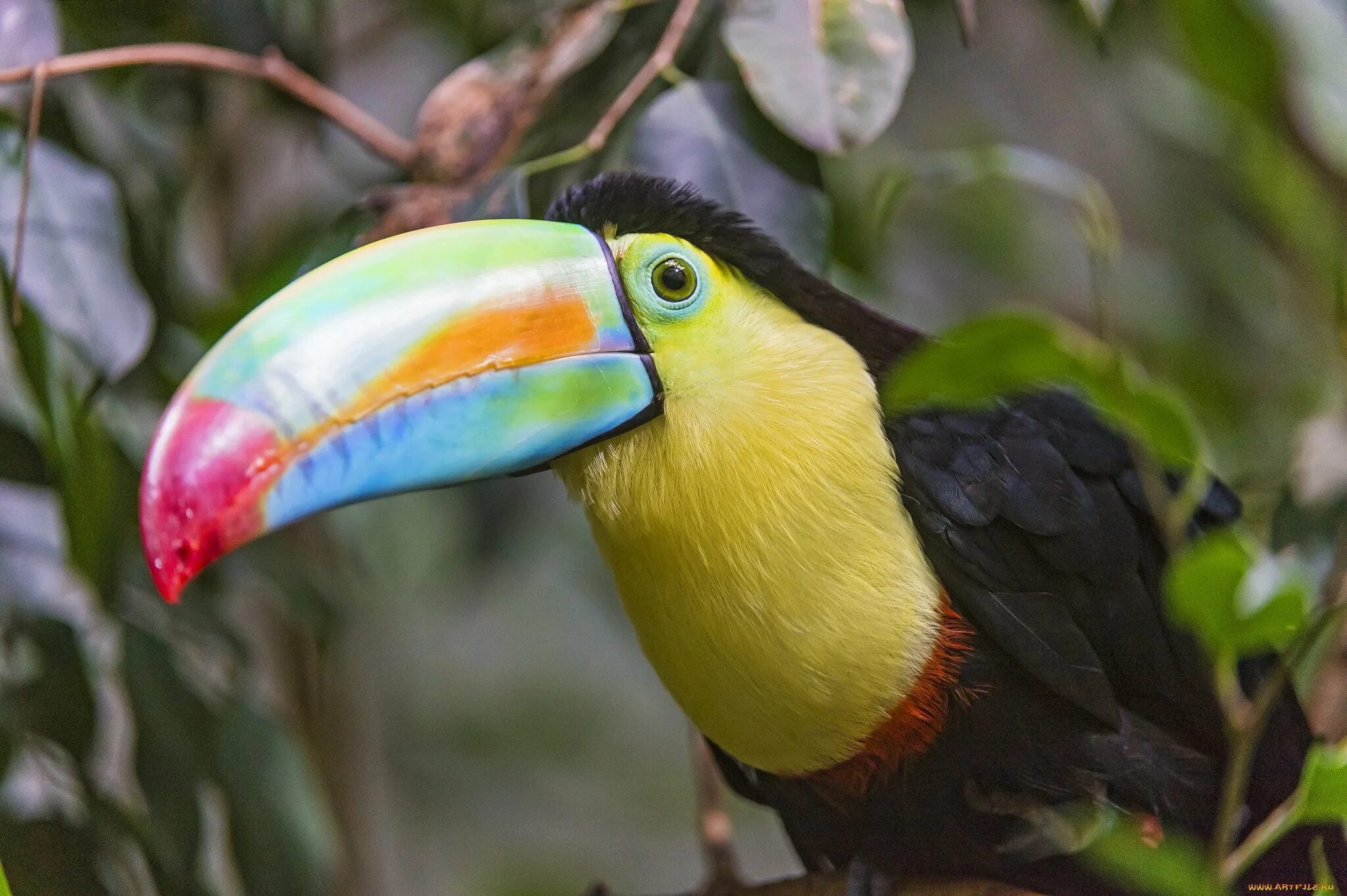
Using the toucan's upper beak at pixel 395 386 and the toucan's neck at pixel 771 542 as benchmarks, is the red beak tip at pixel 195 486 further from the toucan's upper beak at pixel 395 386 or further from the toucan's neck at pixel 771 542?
the toucan's neck at pixel 771 542

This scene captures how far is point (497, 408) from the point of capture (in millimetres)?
762

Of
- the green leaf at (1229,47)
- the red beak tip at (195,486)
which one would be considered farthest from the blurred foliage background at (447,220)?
the red beak tip at (195,486)

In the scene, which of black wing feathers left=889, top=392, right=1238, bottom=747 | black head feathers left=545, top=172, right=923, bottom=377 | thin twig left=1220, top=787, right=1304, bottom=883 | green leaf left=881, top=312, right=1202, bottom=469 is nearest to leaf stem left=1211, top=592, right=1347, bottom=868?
thin twig left=1220, top=787, right=1304, bottom=883

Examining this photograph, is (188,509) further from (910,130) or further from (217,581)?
(910,130)

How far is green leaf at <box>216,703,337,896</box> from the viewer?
1.15 metres

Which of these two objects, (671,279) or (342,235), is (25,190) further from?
(671,279)

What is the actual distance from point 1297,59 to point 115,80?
1116 mm

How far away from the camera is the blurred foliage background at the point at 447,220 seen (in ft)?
3.10

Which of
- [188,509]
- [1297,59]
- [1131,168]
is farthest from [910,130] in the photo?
[188,509]

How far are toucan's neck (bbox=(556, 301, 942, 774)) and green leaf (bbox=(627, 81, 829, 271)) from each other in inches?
4.8

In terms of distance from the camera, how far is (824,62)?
89 cm

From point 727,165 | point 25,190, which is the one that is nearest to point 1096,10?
point 727,165

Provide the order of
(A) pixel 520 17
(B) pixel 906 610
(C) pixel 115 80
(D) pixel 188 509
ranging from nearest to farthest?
1. (D) pixel 188 509
2. (B) pixel 906 610
3. (C) pixel 115 80
4. (A) pixel 520 17

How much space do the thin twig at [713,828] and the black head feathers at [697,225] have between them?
41cm
